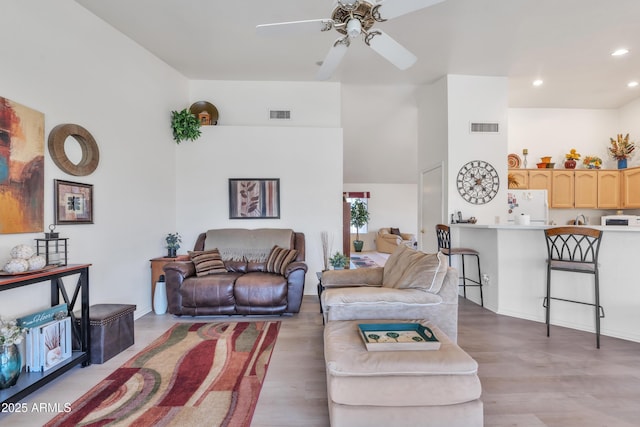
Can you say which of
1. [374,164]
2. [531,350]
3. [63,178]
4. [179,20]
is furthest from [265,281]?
[374,164]

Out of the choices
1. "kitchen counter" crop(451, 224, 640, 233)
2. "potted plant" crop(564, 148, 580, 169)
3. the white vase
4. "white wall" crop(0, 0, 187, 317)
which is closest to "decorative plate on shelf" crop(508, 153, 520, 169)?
"potted plant" crop(564, 148, 580, 169)

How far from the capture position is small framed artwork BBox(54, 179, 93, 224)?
263 centimetres

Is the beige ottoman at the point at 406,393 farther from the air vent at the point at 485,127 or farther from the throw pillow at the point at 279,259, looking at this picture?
the air vent at the point at 485,127

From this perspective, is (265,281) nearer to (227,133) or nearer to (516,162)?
(227,133)

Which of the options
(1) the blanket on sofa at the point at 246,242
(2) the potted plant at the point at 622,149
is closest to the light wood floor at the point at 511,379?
(1) the blanket on sofa at the point at 246,242

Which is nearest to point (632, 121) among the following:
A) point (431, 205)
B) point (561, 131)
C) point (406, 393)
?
point (561, 131)

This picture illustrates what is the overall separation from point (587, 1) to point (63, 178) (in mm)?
5215

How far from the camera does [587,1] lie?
9.71ft

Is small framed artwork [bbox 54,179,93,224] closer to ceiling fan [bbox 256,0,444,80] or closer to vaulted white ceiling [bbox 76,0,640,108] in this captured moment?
vaulted white ceiling [bbox 76,0,640,108]

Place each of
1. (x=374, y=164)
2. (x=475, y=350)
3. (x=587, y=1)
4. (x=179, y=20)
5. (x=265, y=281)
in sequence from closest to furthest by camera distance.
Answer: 1. (x=475, y=350)
2. (x=587, y=1)
3. (x=179, y=20)
4. (x=265, y=281)
5. (x=374, y=164)

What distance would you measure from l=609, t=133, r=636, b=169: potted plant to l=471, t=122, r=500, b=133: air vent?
9.58 feet

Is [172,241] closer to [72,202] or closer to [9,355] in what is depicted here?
[72,202]

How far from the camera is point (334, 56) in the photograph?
242cm

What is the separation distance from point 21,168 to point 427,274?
10.3 ft
